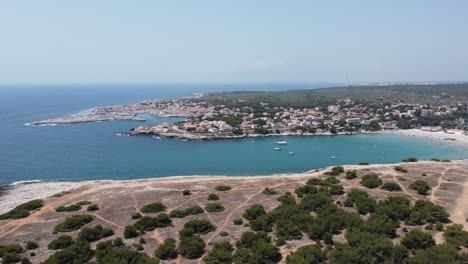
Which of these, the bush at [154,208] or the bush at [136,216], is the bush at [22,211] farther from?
the bush at [154,208]

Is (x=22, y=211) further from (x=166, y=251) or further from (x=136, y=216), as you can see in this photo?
(x=166, y=251)

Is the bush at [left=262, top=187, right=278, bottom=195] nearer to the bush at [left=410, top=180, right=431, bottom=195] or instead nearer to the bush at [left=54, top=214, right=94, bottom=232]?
the bush at [left=410, top=180, right=431, bottom=195]

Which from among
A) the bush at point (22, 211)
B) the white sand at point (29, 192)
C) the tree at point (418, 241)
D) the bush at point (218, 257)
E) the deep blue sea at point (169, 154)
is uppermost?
the tree at point (418, 241)

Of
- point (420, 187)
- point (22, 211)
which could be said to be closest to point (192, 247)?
point (22, 211)

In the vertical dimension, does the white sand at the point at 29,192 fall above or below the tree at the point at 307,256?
below

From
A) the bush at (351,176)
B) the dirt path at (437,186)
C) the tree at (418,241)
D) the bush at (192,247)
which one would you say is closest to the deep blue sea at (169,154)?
the bush at (351,176)

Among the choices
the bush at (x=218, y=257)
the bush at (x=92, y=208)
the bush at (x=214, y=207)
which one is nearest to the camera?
the bush at (x=218, y=257)
